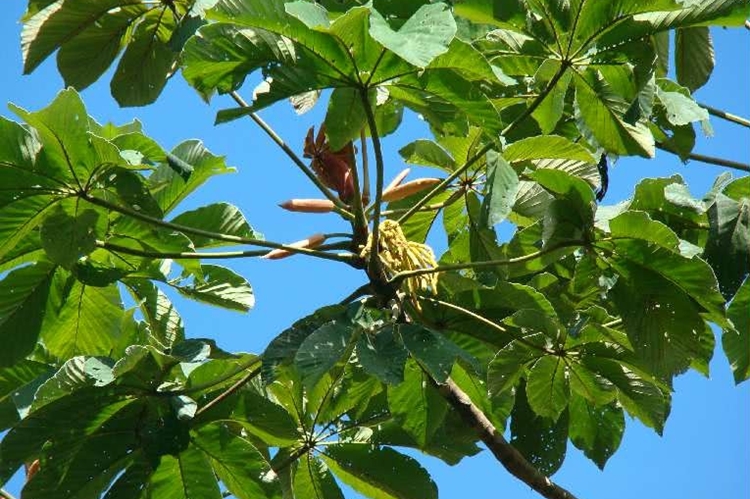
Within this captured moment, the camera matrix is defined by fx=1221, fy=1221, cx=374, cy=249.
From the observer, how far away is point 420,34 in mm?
2441

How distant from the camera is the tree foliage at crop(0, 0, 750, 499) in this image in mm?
2646

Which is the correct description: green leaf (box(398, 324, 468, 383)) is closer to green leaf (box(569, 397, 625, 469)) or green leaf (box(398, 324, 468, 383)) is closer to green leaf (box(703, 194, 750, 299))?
green leaf (box(703, 194, 750, 299))

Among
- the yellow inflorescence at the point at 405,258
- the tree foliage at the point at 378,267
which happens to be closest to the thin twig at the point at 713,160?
the tree foliage at the point at 378,267

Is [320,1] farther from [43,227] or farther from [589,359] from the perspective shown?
[589,359]

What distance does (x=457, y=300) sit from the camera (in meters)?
3.14

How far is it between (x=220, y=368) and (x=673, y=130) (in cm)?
143

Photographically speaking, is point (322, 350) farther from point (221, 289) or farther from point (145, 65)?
point (145, 65)

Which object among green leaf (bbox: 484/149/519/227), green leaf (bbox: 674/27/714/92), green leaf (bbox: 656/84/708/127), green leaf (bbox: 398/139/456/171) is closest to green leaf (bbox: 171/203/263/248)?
green leaf (bbox: 398/139/456/171)

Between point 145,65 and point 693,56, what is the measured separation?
5.45 feet

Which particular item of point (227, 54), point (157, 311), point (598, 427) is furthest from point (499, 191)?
Answer: point (157, 311)

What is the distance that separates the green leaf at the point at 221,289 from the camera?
3285 mm

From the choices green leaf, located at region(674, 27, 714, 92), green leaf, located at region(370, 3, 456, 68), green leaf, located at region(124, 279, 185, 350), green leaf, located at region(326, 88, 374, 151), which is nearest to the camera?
green leaf, located at region(370, 3, 456, 68)

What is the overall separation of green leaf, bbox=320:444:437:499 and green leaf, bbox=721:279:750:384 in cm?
84

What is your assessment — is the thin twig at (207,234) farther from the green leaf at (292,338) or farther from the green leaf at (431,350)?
the green leaf at (431,350)
